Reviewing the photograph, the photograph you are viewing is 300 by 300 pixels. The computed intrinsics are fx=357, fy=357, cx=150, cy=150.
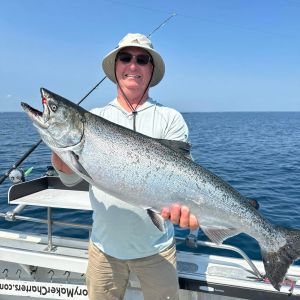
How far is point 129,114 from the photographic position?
3244mm

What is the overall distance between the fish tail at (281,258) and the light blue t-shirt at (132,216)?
862 millimetres

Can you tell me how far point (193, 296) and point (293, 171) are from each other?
39.9 ft

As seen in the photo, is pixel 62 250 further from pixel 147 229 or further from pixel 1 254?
pixel 147 229

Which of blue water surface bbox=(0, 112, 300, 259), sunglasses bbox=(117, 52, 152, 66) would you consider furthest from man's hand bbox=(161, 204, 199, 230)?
blue water surface bbox=(0, 112, 300, 259)

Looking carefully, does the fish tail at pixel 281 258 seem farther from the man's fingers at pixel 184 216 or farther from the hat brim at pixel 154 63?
the hat brim at pixel 154 63

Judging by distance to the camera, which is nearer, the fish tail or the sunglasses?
the fish tail

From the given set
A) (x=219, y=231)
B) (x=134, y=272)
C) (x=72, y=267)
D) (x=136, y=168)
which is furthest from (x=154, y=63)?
(x=72, y=267)

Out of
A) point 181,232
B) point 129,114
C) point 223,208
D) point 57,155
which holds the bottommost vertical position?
point 181,232

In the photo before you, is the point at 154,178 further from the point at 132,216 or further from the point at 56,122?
the point at 56,122

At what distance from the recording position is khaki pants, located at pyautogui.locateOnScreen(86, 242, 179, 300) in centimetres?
317

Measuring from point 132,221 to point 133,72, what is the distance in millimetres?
1307

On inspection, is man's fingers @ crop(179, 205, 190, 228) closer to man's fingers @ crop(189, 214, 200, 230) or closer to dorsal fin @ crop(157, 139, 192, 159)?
man's fingers @ crop(189, 214, 200, 230)

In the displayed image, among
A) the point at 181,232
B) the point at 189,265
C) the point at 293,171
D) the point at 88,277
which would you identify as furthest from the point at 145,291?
the point at 293,171

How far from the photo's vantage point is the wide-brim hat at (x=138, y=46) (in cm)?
320
